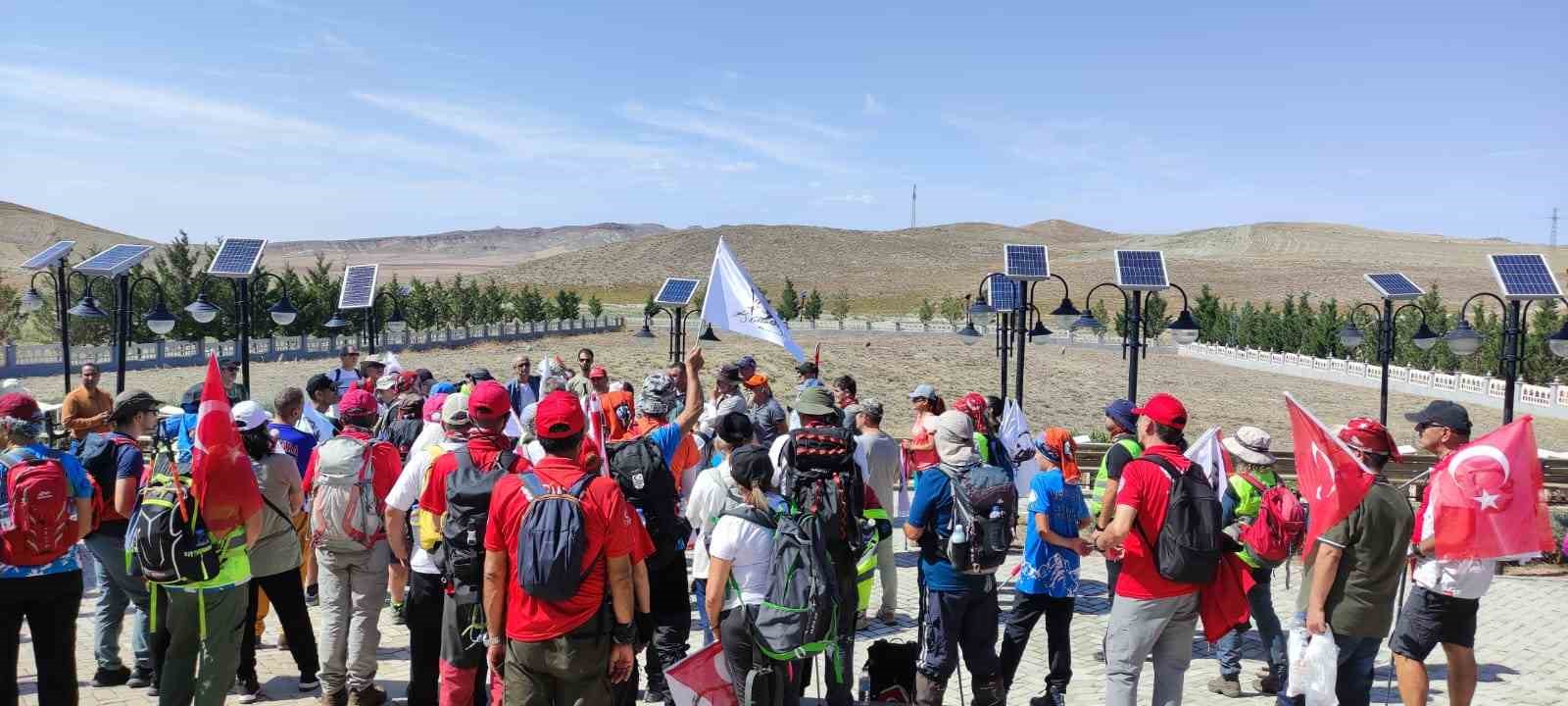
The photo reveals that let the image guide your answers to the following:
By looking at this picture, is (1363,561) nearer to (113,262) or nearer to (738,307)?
(738,307)

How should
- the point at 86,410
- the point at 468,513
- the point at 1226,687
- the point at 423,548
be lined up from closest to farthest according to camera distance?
the point at 468,513, the point at 423,548, the point at 1226,687, the point at 86,410

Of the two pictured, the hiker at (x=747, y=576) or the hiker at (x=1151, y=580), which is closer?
the hiker at (x=747, y=576)

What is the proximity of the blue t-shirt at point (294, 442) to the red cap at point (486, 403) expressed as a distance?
213 cm

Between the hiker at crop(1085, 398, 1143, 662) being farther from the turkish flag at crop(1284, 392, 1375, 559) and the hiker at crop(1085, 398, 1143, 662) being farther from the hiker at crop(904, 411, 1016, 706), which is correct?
the turkish flag at crop(1284, 392, 1375, 559)

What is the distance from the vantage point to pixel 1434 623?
18.3 feet

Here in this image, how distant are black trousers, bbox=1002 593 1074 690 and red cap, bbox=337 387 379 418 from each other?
387 centimetres

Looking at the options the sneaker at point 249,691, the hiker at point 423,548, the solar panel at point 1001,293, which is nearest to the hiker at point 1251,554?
the hiker at point 423,548

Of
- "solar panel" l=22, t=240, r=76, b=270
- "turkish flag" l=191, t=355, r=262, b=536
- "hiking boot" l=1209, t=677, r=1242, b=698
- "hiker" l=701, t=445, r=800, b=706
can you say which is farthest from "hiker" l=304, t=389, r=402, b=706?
"solar panel" l=22, t=240, r=76, b=270

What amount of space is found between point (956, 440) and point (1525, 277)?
11645 mm

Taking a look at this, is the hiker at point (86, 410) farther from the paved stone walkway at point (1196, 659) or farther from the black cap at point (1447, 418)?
the black cap at point (1447, 418)

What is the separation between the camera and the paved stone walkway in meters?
6.62

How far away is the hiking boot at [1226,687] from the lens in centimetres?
668

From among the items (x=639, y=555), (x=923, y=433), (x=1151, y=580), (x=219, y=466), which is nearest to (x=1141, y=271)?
(x=923, y=433)

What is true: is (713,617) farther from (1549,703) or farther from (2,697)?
(1549,703)
